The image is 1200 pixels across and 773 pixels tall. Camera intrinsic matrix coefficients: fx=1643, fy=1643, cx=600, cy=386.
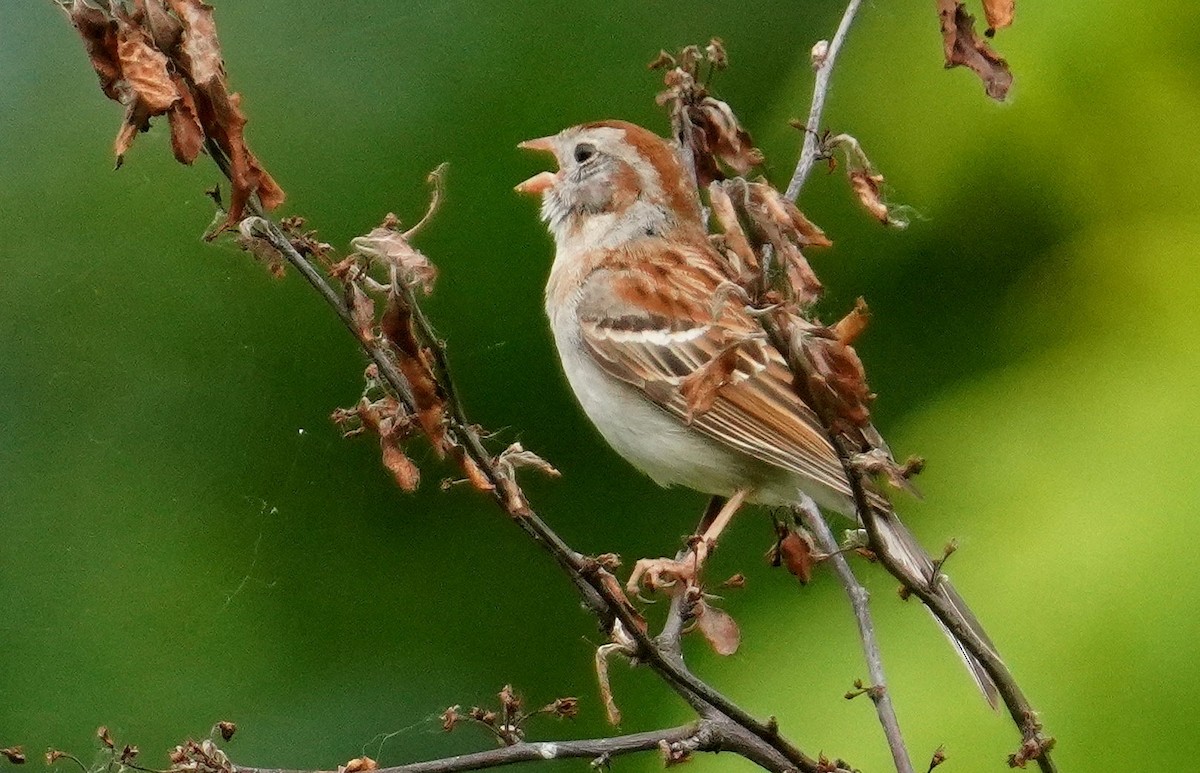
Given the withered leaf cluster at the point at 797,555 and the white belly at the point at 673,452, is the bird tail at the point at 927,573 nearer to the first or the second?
the withered leaf cluster at the point at 797,555

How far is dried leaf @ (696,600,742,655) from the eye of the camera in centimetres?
163

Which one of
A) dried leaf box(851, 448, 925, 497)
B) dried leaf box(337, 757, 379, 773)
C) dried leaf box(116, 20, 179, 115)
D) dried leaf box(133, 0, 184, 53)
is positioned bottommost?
dried leaf box(337, 757, 379, 773)

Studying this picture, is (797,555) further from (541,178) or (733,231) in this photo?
(541,178)

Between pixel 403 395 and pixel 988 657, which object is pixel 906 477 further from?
pixel 403 395

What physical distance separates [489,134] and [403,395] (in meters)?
1.55

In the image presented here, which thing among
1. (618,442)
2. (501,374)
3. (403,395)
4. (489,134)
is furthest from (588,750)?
(489,134)

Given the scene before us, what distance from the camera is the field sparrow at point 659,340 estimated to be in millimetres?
2143

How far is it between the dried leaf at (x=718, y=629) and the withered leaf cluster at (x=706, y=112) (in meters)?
0.60

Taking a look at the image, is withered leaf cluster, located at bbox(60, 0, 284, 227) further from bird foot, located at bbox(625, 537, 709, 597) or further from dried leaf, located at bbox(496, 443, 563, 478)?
bird foot, located at bbox(625, 537, 709, 597)

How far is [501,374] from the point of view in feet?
9.30

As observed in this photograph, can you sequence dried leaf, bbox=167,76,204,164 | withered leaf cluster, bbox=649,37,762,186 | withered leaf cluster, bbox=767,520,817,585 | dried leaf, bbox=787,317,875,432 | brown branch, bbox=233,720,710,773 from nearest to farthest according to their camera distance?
dried leaf, bbox=787,317,875,432, dried leaf, bbox=167,76,204,164, brown branch, bbox=233,720,710,773, withered leaf cluster, bbox=767,520,817,585, withered leaf cluster, bbox=649,37,762,186

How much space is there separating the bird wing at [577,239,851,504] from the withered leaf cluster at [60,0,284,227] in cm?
79

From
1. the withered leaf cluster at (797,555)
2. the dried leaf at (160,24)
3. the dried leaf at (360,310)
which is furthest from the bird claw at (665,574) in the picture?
the dried leaf at (160,24)

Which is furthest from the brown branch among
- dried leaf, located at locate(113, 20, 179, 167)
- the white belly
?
the white belly
